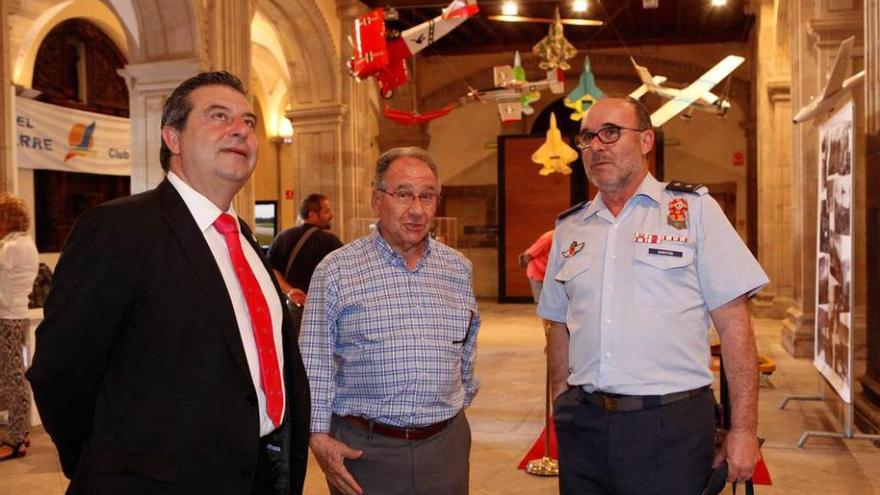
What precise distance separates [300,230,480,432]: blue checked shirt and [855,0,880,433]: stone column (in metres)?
3.69

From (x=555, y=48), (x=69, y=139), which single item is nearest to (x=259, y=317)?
(x=555, y=48)

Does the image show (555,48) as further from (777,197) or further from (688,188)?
(688,188)

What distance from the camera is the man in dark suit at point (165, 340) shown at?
150 cm

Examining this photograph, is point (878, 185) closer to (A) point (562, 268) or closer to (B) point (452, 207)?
(A) point (562, 268)

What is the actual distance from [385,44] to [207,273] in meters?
7.98

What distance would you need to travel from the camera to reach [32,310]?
6074 millimetres

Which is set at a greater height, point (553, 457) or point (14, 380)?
point (14, 380)

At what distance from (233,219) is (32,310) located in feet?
16.4

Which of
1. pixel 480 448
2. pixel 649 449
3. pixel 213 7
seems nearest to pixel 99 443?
pixel 649 449

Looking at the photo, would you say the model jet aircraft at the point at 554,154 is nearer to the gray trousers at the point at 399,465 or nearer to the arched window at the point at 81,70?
the arched window at the point at 81,70

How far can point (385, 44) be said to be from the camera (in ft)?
30.3

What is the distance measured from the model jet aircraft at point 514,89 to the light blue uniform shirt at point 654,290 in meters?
8.69

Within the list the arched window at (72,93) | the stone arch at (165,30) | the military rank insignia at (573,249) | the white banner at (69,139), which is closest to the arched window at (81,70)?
the arched window at (72,93)

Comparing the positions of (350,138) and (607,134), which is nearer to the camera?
(607,134)
